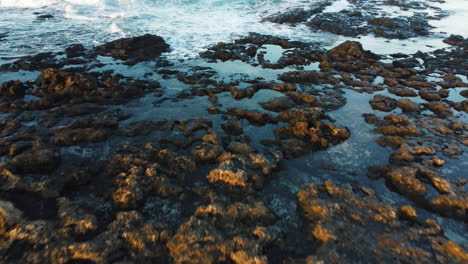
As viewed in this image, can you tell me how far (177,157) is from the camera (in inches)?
294

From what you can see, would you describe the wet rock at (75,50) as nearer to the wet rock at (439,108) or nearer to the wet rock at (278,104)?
the wet rock at (278,104)

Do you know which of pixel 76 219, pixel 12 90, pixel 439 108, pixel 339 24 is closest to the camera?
pixel 76 219

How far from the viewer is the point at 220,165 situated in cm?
717

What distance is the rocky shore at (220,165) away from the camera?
16.9 ft

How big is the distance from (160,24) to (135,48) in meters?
8.08

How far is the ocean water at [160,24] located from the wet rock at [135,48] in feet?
3.77

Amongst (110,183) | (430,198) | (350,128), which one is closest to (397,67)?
(350,128)

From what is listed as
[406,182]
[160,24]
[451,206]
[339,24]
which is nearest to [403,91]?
[406,182]

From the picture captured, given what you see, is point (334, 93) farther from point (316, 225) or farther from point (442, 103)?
point (316, 225)

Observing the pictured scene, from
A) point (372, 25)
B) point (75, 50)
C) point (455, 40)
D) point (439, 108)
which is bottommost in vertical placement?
point (439, 108)

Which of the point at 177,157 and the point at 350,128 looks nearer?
the point at 177,157

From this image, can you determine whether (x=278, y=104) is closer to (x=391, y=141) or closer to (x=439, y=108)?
(x=391, y=141)

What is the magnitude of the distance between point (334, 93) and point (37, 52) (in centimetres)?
1809

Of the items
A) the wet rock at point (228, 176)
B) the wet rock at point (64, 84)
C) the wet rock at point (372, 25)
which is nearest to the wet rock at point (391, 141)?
the wet rock at point (228, 176)
